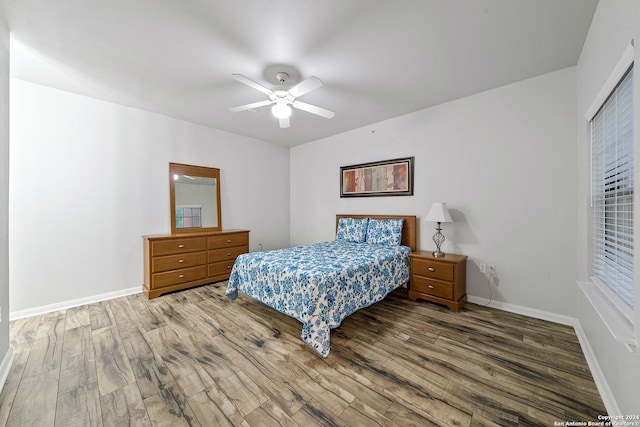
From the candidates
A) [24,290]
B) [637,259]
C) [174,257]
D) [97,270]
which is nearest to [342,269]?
[637,259]

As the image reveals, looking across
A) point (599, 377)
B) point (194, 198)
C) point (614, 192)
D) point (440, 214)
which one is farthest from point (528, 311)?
point (194, 198)

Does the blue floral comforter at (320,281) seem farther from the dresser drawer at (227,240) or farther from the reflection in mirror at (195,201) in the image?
the reflection in mirror at (195,201)

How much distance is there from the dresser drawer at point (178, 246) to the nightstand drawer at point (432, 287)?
10.0ft

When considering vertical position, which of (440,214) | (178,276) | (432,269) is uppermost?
(440,214)

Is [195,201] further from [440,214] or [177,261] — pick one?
[440,214]

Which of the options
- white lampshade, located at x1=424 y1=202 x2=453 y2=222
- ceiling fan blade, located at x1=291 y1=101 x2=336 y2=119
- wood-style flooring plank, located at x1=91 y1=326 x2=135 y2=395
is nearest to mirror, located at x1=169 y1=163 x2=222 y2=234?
wood-style flooring plank, located at x1=91 y1=326 x2=135 y2=395

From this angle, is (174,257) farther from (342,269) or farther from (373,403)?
(373,403)

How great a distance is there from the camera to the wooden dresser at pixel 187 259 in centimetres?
324

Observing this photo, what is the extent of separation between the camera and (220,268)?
3895mm

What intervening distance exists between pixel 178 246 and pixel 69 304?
1.30 meters

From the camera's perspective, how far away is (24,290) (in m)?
2.69

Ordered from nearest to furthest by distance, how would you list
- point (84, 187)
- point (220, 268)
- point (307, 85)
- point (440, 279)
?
point (307, 85)
point (440, 279)
point (84, 187)
point (220, 268)

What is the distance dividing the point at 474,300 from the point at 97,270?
479 centimetres

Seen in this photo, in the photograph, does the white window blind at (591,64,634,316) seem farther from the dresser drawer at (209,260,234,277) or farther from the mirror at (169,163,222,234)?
the mirror at (169,163,222,234)
